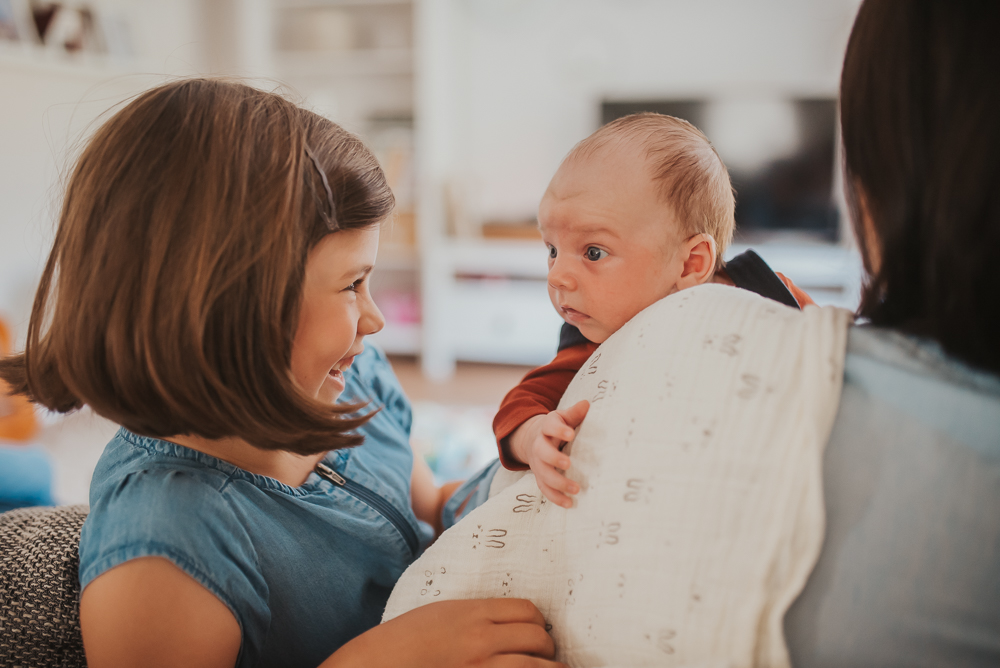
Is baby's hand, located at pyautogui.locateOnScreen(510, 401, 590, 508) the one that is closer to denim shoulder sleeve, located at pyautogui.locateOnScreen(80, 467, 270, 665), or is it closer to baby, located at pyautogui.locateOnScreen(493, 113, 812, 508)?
baby, located at pyautogui.locateOnScreen(493, 113, 812, 508)

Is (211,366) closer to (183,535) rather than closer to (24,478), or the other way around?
(183,535)

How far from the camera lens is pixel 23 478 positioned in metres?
0.99

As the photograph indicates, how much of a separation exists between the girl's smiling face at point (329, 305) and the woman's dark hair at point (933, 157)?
0.48 m

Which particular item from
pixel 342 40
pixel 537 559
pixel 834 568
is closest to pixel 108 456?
pixel 537 559

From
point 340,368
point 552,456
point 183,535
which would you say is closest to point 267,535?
point 183,535

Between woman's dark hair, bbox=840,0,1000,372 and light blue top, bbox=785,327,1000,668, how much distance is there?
0.05 metres

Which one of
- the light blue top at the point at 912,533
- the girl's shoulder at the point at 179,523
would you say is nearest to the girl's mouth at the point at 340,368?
the girl's shoulder at the point at 179,523

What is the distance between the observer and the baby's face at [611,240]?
841mm

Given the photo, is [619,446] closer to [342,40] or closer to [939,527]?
[939,527]

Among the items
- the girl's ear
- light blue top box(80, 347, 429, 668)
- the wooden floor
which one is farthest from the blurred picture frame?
the girl's ear

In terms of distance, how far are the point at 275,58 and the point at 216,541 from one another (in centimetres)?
405

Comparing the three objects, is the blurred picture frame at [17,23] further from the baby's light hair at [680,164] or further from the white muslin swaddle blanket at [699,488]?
the white muslin swaddle blanket at [699,488]

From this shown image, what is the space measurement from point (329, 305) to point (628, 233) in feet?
1.31

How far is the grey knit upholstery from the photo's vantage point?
601mm
